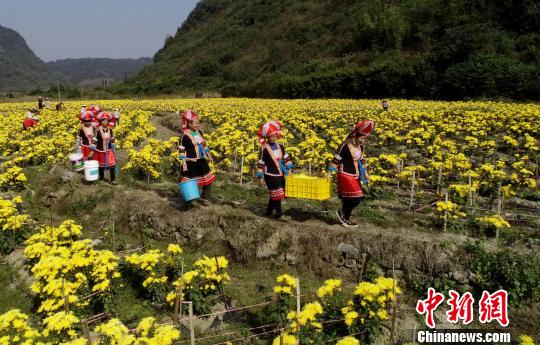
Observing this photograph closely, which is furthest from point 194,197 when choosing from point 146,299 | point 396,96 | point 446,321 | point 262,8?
point 262,8

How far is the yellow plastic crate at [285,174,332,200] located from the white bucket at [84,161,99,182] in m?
6.38

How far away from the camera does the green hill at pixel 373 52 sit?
3447 cm

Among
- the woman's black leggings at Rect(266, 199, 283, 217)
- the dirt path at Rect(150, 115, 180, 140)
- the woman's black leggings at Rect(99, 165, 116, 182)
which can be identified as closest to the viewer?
the woman's black leggings at Rect(266, 199, 283, 217)

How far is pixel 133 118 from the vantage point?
87.5 ft

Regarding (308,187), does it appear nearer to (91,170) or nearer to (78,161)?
(91,170)

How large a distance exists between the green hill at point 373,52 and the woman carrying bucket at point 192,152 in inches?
1164

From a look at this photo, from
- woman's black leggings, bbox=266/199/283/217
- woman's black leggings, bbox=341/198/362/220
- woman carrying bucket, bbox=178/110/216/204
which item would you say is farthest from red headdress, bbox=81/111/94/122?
woman's black leggings, bbox=341/198/362/220

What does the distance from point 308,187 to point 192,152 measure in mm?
2894

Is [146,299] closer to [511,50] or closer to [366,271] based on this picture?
[366,271]

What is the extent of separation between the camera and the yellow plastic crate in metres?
7.91

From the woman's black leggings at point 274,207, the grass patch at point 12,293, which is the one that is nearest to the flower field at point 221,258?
the grass patch at point 12,293

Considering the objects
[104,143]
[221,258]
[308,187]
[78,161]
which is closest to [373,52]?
[78,161]

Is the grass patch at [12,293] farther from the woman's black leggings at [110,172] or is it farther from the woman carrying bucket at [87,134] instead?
the woman carrying bucket at [87,134]

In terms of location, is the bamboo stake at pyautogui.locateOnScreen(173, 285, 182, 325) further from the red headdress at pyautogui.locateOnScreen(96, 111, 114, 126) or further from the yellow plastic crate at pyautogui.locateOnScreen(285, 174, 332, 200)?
the red headdress at pyautogui.locateOnScreen(96, 111, 114, 126)
